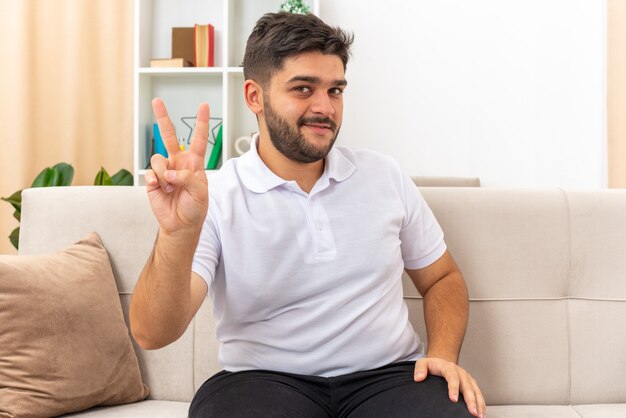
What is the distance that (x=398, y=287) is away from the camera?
159cm

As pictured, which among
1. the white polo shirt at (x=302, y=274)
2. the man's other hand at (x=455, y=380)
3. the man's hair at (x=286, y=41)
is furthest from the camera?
the man's hair at (x=286, y=41)

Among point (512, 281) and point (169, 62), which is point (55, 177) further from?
point (512, 281)

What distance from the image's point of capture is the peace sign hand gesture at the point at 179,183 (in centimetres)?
118

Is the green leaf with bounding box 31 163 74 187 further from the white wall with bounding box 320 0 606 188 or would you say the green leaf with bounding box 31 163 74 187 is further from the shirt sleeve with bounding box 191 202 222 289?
the shirt sleeve with bounding box 191 202 222 289

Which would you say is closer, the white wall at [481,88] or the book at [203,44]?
the book at [203,44]

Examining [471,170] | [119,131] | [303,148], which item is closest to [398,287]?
[303,148]

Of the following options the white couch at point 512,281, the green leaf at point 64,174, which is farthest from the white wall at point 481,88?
the white couch at point 512,281

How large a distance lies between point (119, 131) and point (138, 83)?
0.44m

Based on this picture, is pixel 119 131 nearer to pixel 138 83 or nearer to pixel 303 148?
pixel 138 83

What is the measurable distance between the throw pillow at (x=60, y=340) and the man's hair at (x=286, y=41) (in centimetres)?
59

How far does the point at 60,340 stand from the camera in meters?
1.51

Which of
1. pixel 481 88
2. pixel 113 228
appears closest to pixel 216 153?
pixel 481 88

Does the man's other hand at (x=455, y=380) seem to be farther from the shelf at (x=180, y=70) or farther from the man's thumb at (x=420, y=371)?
the shelf at (x=180, y=70)

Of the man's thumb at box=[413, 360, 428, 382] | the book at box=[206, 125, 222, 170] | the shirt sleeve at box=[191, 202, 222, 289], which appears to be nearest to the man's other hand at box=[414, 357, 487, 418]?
the man's thumb at box=[413, 360, 428, 382]
